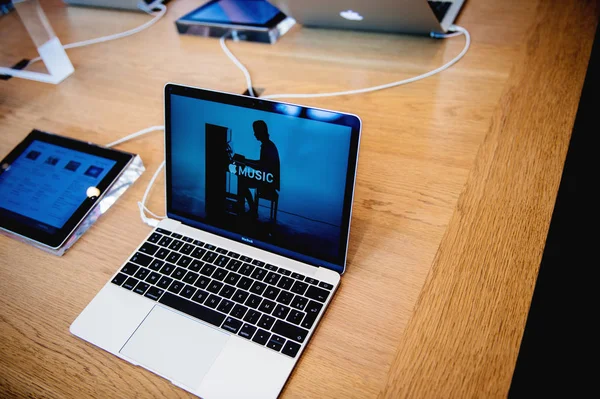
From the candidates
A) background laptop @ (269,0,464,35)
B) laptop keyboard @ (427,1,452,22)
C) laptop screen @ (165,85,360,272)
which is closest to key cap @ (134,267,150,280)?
laptop screen @ (165,85,360,272)

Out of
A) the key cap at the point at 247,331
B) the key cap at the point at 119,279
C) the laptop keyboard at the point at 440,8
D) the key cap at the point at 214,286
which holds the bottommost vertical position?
the key cap at the point at 247,331

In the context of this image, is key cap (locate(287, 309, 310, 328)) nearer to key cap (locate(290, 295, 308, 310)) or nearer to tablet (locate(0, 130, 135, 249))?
key cap (locate(290, 295, 308, 310))

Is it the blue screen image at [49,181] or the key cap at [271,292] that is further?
the blue screen image at [49,181]

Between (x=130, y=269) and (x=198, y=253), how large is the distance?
11cm

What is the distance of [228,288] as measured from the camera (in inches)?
23.6

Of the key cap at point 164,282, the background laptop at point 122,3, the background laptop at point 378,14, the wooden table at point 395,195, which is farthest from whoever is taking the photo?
the background laptop at point 122,3

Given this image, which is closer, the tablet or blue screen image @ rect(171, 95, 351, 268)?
blue screen image @ rect(171, 95, 351, 268)

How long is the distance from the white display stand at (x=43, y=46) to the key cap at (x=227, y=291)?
34.1 inches

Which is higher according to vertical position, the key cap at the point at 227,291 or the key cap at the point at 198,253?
the key cap at the point at 198,253

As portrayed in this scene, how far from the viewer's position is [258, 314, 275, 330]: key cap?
0.55 metres

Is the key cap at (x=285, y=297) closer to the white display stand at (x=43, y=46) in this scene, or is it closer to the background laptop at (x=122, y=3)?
the white display stand at (x=43, y=46)

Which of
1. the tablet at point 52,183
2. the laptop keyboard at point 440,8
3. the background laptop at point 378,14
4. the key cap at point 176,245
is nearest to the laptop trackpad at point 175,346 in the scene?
the key cap at point 176,245

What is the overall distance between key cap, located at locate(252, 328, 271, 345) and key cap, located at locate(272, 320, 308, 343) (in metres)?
0.01

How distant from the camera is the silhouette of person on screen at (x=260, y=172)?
24.0 inches
